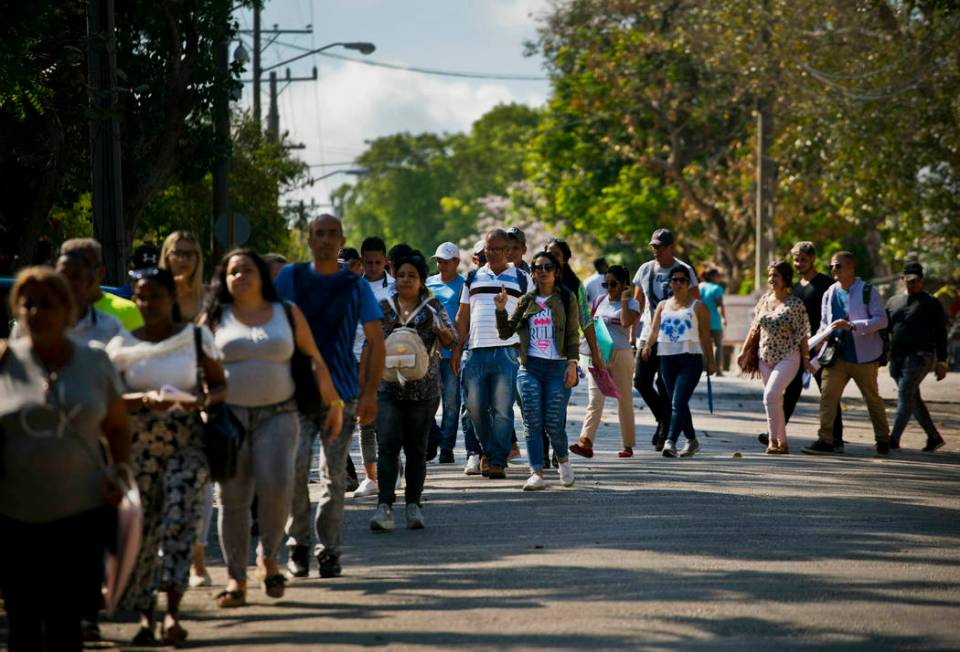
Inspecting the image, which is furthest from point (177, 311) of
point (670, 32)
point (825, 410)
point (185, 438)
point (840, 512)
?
point (670, 32)

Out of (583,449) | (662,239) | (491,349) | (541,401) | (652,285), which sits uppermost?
(662,239)

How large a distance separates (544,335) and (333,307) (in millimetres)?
3937

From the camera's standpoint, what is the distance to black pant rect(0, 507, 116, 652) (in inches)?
246

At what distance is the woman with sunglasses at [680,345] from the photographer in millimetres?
15562

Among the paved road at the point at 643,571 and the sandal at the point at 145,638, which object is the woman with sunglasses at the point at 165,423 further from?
the paved road at the point at 643,571

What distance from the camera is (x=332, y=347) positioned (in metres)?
9.05

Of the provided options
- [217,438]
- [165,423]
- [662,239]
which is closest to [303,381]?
[217,438]

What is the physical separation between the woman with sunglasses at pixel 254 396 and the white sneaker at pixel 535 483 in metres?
4.83

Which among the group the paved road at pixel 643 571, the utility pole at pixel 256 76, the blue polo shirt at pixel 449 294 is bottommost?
the paved road at pixel 643 571

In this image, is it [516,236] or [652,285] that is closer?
[516,236]

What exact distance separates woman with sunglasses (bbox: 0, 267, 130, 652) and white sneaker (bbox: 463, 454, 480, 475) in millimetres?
7939

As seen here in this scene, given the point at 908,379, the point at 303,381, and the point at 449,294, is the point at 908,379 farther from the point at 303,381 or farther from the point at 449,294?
the point at 303,381

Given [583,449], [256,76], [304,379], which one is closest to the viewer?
[304,379]

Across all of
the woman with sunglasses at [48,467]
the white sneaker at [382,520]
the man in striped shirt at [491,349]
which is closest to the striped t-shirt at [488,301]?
Answer: the man in striped shirt at [491,349]
